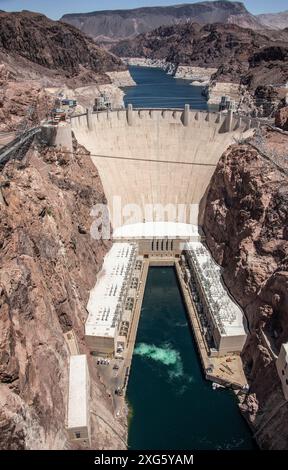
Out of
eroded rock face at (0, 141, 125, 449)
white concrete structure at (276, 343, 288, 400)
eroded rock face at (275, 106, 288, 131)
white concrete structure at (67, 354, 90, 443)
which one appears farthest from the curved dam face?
white concrete structure at (276, 343, 288, 400)

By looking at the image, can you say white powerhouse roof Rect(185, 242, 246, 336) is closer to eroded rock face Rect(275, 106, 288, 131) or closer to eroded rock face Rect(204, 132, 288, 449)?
eroded rock face Rect(204, 132, 288, 449)

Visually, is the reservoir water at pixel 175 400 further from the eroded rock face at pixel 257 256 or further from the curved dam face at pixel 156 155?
the curved dam face at pixel 156 155

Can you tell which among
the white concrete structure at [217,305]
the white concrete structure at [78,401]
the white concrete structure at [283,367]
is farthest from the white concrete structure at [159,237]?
the white concrete structure at [283,367]

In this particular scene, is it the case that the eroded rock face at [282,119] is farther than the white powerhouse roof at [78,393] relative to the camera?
Yes

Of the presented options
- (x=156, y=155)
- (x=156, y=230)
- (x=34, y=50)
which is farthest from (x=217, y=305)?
(x=34, y=50)

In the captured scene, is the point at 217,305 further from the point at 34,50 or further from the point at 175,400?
the point at 34,50

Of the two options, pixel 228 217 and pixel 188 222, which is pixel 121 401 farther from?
pixel 188 222
